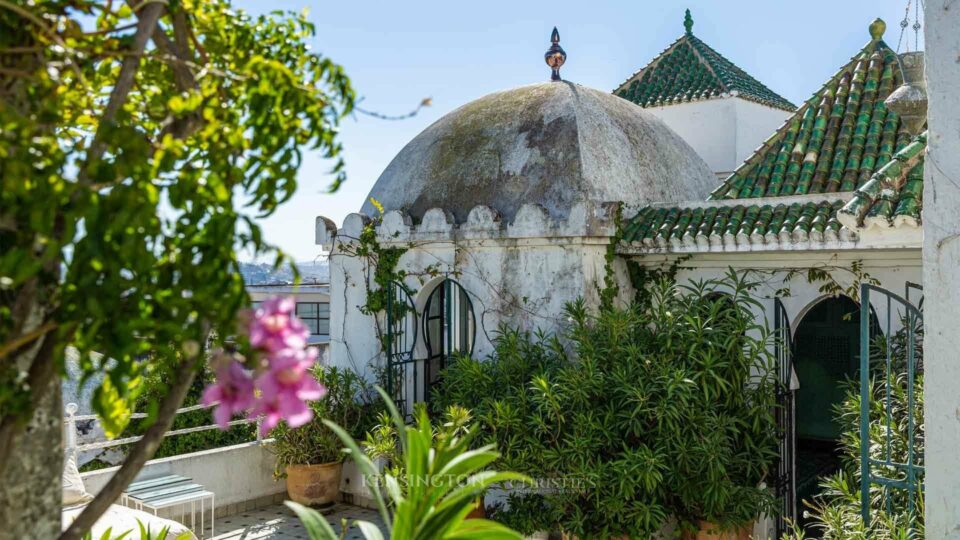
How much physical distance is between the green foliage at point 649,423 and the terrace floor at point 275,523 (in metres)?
2.50

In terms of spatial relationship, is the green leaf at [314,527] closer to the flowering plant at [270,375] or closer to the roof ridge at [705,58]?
the flowering plant at [270,375]

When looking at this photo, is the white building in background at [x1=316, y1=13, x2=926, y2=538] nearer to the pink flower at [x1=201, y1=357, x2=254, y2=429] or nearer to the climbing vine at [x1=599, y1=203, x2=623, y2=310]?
the climbing vine at [x1=599, y1=203, x2=623, y2=310]

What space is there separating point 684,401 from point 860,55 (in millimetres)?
6310

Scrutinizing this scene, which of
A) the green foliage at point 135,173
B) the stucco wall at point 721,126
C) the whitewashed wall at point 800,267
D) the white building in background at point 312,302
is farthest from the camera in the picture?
the white building in background at point 312,302

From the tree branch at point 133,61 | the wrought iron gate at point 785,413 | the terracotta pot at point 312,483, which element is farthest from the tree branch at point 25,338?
the terracotta pot at point 312,483

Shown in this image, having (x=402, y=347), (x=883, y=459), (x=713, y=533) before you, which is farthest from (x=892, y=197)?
(x=402, y=347)

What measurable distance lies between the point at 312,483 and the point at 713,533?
500 cm

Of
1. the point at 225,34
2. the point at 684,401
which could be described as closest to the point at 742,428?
the point at 684,401

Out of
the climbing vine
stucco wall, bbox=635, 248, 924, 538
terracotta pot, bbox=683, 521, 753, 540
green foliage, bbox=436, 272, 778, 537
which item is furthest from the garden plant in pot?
terracotta pot, bbox=683, 521, 753, 540

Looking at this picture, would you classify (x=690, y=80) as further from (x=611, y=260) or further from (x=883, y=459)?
(x=883, y=459)

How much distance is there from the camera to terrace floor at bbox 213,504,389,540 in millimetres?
9406

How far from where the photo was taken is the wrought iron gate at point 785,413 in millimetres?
8086

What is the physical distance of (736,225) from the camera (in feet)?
27.6

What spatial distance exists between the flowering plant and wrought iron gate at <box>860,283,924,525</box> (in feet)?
14.3
